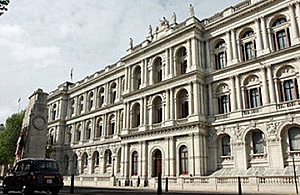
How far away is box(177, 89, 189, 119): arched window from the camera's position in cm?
3422

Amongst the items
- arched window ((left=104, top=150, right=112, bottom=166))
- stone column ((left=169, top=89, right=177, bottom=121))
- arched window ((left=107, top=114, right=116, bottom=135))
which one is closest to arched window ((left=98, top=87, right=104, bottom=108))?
arched window ((left=107, top=114, right=116, bottom=135))

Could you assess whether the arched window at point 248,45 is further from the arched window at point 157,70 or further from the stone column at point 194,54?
the arched window at point 157,70

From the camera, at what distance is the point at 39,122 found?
25.8 metres

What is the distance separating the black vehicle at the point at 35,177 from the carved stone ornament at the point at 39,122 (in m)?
9.75

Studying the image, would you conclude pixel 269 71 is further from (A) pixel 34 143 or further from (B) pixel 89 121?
(B) pixel 89 121

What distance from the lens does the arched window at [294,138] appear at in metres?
25.2

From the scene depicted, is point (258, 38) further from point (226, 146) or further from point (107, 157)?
point (107, 157)

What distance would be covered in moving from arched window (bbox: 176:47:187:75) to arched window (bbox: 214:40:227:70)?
3936mm

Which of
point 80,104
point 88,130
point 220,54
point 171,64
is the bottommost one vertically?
point 88,130

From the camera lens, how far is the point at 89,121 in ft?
170

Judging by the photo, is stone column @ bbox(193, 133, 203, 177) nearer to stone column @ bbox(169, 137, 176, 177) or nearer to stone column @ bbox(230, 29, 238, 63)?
stone column @ bbox(169, 137, 176, 177)

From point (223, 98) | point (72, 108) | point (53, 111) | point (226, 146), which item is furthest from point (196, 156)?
point (53, 111)

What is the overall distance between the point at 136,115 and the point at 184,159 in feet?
35.7

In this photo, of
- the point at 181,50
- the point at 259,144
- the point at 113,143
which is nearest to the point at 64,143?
the point at 113,143
